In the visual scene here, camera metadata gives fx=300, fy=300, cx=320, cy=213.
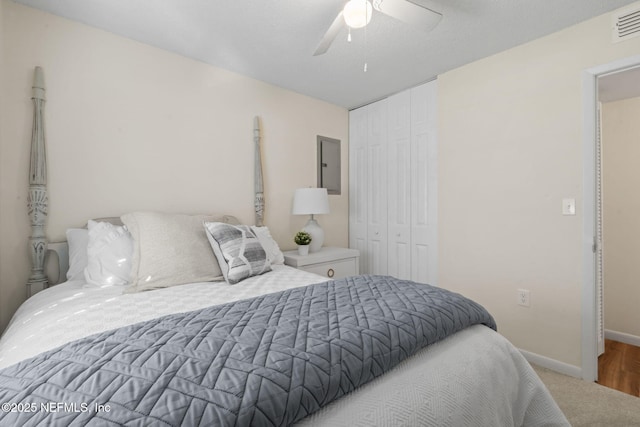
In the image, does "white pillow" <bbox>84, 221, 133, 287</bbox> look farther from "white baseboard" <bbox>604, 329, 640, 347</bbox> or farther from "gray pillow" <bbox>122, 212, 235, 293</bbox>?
"white baseboard" <bbox>604, 329, 640, 347</bbox>

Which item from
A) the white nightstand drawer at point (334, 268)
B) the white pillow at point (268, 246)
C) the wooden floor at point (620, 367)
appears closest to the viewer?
the wooden floor at point (620, 367)

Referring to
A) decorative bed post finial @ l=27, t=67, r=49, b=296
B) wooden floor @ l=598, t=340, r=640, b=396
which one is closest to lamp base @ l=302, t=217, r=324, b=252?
decorative bed post finial @ l=27, t=67, r=49, b=296

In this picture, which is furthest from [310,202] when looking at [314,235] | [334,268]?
[334,268]

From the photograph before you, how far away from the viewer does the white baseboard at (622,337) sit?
2.56 m

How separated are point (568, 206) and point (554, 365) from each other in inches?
43.6

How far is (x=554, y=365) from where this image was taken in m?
2.09

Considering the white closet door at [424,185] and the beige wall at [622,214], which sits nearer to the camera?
the beige wall at [622,214]

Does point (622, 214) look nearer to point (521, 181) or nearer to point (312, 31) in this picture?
point (521, 181)

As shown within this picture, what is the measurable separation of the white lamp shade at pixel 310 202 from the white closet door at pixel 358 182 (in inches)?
28.8

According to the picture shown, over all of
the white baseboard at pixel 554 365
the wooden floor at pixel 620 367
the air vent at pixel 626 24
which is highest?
the air vent at pixel 626 24

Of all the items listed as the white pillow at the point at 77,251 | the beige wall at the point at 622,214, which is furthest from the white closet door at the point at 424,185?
the white pillow at the point at 77,251

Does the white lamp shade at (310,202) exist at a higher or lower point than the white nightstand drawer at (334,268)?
higher

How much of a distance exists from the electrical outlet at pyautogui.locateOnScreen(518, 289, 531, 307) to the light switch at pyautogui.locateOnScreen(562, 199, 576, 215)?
0.62 metres

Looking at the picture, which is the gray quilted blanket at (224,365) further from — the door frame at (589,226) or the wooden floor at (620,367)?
the wooden floor at (620,367)
